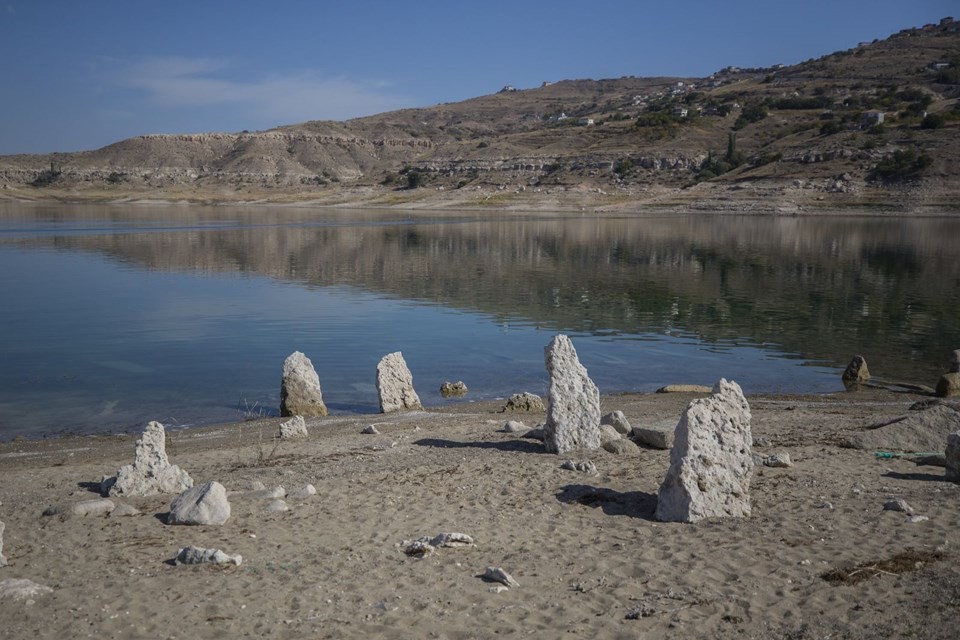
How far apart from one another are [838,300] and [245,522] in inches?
1105

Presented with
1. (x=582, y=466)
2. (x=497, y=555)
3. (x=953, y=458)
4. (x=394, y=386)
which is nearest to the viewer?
(x=497, y=555)

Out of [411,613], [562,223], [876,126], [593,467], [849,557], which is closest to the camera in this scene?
[411,613]

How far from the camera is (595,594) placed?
632cm

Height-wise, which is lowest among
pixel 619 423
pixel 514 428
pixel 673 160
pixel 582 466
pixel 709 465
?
pixel 514 428

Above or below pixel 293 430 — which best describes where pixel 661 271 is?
above

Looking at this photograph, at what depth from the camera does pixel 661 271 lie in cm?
3991

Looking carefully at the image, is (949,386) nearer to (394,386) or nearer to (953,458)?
(953,458)

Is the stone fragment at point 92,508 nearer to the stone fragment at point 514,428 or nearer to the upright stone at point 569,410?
the upright stone at point 569,410

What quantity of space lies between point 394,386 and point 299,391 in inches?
70.7

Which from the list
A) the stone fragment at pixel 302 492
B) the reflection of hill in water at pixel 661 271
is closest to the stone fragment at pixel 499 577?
the stone fragment at pixel 302 492

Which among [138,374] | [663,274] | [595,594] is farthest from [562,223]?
[595,594]

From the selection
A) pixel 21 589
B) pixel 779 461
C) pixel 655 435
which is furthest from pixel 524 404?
pixel 21 589

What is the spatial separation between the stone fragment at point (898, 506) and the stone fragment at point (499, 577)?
3965mm

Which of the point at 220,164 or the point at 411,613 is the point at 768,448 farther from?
the point at 220,164
